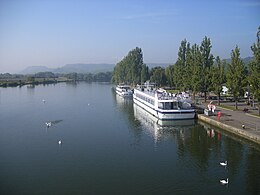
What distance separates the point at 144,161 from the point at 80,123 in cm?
1569

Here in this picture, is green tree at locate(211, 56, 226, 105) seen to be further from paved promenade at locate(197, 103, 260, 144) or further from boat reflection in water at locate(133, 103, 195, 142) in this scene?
boat reflection in water at locate(133, 103, 195, 142)

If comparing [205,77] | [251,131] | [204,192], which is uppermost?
[205,77]

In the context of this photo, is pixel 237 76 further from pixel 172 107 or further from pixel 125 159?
pixel 125 159

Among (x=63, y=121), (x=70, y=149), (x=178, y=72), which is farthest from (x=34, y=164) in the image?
(x=178, y=72)

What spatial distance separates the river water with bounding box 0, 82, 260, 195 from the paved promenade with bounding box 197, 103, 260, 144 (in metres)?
0.86

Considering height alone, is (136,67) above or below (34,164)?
above

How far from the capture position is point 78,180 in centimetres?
1717

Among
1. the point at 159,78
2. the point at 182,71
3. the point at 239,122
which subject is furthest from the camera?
the point at 159,78

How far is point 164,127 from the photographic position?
31.6m

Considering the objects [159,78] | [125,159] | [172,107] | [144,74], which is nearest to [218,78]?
[172,107]

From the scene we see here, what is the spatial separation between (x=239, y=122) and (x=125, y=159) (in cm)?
1314

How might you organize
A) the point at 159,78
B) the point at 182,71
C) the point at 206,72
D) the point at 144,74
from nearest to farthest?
the point at 206,72
the point at 182,71
the point at 159,78
the point at 144,74

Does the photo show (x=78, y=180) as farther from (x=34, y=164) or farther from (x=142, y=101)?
(x=142, y=101)

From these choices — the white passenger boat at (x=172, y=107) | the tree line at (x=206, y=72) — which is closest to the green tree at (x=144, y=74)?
the tree line at (x=206, y=72)
